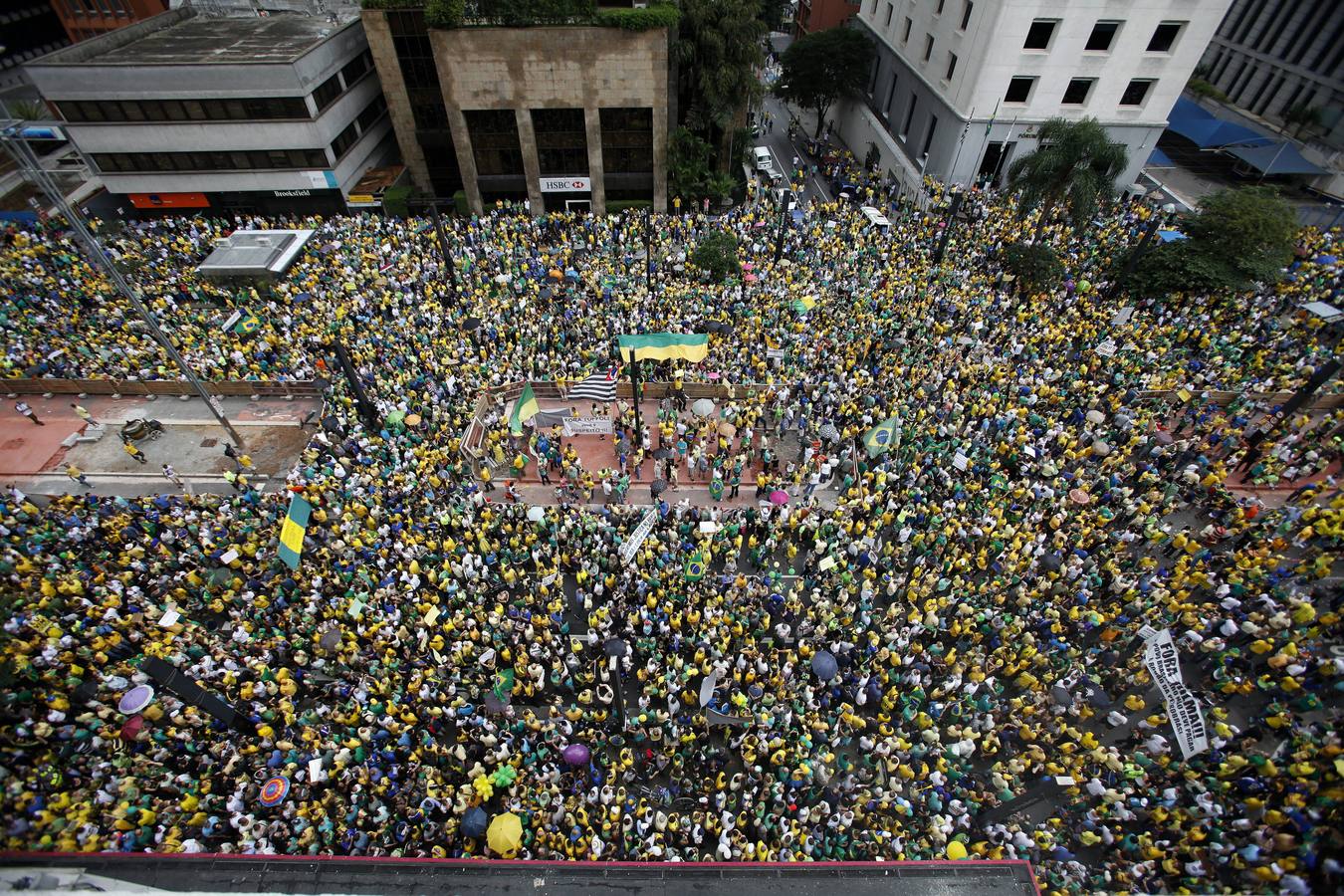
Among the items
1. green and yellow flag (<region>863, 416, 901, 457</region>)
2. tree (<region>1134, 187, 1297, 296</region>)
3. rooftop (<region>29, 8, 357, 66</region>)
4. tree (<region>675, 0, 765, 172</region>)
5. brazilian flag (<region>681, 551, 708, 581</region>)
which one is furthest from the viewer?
tree (<region>675, 0, 765, 172</region>)

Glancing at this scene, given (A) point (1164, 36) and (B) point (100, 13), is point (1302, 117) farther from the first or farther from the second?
(B) point (100, 13)

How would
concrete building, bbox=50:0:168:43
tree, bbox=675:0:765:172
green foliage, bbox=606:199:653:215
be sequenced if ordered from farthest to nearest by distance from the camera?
1. concrete building, bbox=50:0:168:43
2. green foliage, bbox=606:199:653:215
3. tree, bbox=675:0:765:172

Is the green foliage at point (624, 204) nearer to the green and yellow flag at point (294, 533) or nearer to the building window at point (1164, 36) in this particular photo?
the green and yellow flag at point (294, 533)

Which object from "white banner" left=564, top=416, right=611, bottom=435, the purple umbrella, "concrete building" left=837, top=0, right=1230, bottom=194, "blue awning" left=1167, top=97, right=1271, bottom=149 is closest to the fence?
"white banner" left=564, top=416, right=611, bottom=435

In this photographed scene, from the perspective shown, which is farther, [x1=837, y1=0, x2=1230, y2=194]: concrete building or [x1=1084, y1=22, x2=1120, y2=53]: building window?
[x1=1084, y1=22, x2=1120, y2=53]: building window

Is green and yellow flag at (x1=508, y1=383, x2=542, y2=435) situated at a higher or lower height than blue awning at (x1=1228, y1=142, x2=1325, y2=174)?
lower

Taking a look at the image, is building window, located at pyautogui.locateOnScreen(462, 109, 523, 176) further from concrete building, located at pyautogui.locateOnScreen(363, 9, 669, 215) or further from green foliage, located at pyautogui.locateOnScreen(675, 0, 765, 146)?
green foliage, located at pyautogui.locateOnScreen(675, 0, 765, 146)

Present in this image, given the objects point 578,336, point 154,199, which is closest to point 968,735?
point 578,336

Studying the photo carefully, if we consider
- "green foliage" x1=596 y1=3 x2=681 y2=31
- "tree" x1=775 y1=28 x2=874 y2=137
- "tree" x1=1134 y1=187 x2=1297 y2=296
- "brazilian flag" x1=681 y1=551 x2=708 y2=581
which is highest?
"green foliage" x1=596 y1=3 x2=681 y2=31
